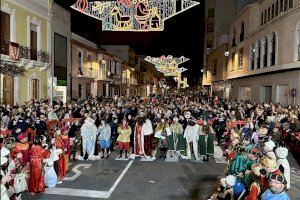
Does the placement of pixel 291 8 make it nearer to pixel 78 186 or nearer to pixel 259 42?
pixel 259 42

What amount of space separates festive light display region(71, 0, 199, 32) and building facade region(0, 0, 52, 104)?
738 cm

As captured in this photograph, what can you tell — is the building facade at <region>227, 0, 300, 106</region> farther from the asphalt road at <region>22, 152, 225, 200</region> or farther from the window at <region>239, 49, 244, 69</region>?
the asphalt road at <region>22, 152, 225, 200</region>

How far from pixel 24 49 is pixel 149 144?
1208cm

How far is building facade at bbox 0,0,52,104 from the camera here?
776 inches

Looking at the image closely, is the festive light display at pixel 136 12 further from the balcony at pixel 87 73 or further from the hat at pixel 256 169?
the balcony at pixel 87 73

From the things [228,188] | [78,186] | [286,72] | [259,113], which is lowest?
[78,186]

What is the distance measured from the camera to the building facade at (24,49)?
19.7m

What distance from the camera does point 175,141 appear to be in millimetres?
13172

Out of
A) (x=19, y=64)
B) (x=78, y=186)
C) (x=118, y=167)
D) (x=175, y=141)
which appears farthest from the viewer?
(x=19, y=64)

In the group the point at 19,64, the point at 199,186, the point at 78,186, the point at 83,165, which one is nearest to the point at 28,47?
the point at 19,64

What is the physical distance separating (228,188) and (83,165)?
6447 millimetres

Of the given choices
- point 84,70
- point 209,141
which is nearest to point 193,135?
point 209,141

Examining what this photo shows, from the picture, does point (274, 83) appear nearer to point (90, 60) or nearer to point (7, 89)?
point (7, 89)

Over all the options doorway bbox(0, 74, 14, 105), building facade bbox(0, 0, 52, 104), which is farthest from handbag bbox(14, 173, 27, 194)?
doorway bbox(0, 74, 14, 105)
